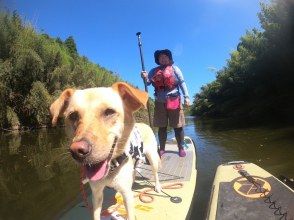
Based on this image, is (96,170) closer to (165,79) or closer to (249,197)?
(249,197)

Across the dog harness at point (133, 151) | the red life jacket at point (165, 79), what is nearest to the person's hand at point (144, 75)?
the red life jacket at point (165, 79)

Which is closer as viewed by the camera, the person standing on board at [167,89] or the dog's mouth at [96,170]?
the dog's mouth at [96,170]

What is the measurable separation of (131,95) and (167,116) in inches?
141

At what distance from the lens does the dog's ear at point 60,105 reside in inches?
120

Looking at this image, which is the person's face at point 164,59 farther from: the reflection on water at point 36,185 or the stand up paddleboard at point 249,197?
the reflection on water at point 36,185

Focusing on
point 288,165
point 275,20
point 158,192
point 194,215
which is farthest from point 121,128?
point 275,20

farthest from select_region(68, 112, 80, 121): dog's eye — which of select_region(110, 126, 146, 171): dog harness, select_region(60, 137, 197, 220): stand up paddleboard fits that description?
select_region(60, 137, 197, 220): stand up paddleboard

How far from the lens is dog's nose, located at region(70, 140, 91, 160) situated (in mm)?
2449

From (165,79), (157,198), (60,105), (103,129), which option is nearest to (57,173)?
(165,79)

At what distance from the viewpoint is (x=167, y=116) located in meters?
6.68

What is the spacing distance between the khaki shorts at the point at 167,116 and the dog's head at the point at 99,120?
3.31m

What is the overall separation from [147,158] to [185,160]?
2.31 meters

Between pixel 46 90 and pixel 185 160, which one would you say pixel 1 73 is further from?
pixel 185 160

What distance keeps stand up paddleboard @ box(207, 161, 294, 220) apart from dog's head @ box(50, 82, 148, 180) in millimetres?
1651
